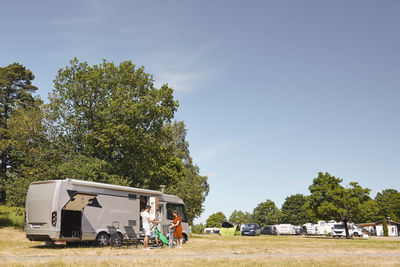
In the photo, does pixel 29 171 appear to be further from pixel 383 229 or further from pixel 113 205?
pixel 383 229

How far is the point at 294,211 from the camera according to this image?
106 metres

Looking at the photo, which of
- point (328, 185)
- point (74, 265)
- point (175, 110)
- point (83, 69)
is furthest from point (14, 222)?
point (328, 185)

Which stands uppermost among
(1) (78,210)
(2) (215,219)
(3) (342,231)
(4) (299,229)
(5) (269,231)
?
(1) (78,210)

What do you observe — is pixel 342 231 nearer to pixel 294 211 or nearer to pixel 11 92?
pixel 11 92

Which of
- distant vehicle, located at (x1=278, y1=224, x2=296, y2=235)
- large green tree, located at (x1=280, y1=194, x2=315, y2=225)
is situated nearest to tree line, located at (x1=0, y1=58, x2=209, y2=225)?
distant vehicle, located at (x1=278, y1=224, x2=296, y2=235)

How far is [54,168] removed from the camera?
92.7ft

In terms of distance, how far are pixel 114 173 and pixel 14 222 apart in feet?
30.5

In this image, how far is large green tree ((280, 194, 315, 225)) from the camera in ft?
342

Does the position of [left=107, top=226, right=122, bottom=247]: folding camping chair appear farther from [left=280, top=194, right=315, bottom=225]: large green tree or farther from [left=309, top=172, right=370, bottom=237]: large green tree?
[left=280, top=194, right=315, bottom=225]: large green tree

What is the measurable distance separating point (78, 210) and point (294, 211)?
3762 inches

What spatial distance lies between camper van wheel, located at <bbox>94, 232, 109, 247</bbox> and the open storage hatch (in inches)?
38.3

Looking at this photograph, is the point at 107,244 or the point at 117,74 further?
the point at 117,74

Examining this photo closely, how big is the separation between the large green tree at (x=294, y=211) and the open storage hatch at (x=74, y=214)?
93.4m

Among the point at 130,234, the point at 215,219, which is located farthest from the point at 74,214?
the point at 215,219
